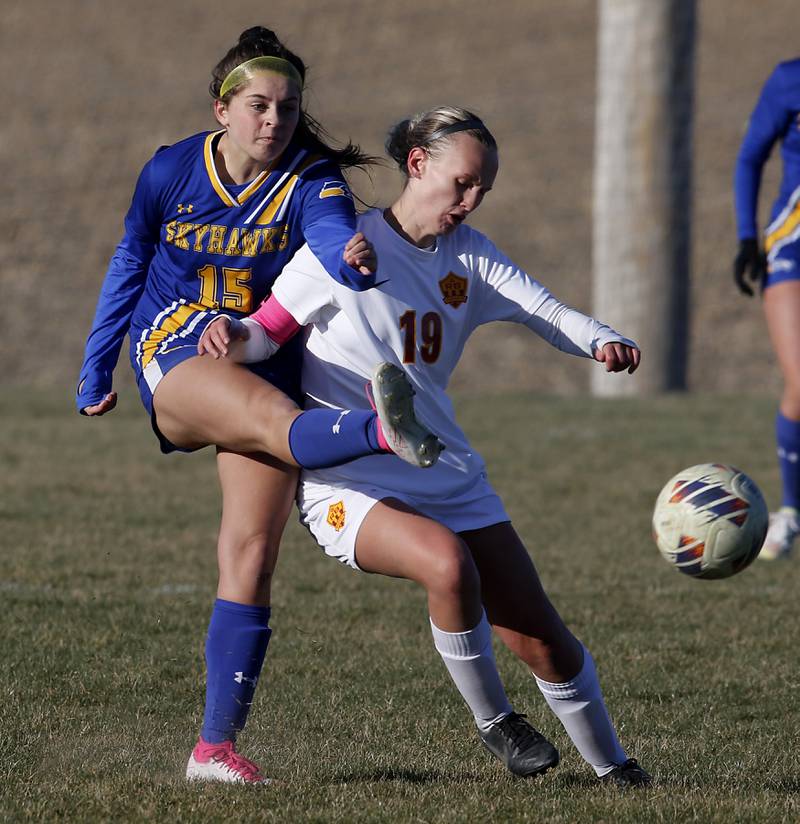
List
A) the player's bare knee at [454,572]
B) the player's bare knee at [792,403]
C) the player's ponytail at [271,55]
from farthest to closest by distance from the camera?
the player's bare knee at [792,403] → the player's ponytail at [271,55] → the player's bare knee at [454,572]

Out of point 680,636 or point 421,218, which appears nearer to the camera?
point 421,218

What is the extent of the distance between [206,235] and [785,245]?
3643 mm

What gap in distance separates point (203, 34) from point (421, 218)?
24.7 meters

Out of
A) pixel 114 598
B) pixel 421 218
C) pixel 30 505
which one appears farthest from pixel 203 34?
pixel 421 218

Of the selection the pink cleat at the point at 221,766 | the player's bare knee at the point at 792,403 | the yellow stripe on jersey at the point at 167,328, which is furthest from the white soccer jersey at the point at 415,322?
the player's bare knee at the point at 792,403

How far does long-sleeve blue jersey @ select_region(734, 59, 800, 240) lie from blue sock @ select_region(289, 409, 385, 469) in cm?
394

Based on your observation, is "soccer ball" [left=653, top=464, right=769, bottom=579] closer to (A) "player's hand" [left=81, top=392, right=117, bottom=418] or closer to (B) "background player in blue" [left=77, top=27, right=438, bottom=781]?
(B) "background player in blue" [left=77, top=27, right=438, bottom=781]

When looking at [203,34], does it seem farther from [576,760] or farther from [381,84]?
[576,760]

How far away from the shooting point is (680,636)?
6098mm

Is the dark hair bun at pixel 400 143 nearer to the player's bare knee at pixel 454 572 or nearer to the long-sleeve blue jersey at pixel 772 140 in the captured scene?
the player's bare knee at pixel 454 572

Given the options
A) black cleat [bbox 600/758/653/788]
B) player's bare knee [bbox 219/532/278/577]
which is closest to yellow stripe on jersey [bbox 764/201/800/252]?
black cleat [bbox 600/758/653/788]

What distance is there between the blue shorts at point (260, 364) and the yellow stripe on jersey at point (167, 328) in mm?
25

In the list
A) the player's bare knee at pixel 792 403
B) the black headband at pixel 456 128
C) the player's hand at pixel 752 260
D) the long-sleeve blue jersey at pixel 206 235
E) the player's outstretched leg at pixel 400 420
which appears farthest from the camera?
the player's bare knee at pixel 792 403

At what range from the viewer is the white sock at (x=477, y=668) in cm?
411
